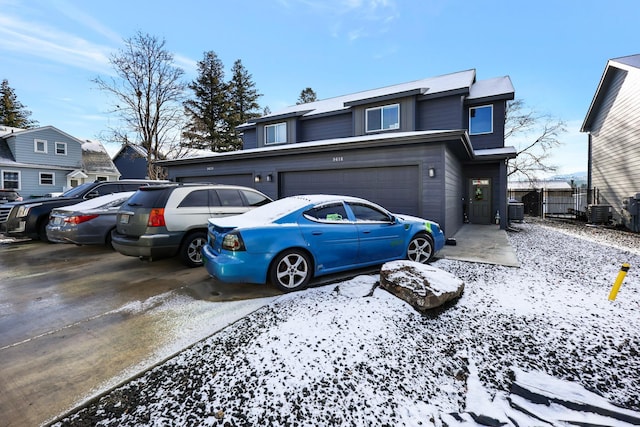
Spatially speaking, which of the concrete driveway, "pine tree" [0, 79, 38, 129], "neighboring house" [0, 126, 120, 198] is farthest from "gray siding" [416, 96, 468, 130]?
"pine tree" [0, 79, 38, 129]

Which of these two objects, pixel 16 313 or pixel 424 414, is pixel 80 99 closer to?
pixel 16 313

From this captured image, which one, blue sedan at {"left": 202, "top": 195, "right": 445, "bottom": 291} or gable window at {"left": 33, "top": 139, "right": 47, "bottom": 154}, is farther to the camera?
gable window at {"left": 33, "top": 139, "right": 47, "bottom": 154}

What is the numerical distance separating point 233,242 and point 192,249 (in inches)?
83.6

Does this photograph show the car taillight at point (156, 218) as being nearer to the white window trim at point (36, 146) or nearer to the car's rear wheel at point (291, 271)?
the car's rear wheel at point (291, 271)

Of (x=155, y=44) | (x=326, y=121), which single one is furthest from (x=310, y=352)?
(x=155, y=44)

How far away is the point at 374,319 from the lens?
3.28m

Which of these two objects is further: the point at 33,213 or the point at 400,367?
the point at 33,213

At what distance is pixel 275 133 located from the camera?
1656 centimetres

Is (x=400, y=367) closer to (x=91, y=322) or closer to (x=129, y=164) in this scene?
(x=91, y=322)

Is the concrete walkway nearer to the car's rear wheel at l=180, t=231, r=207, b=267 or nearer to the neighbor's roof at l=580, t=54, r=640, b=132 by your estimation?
the car's rear wheel at l=180, t=231, r=207, b=267

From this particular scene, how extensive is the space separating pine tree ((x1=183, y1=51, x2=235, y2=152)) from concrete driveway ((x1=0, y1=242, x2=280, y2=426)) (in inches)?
1012

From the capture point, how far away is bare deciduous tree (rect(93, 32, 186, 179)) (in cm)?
1905

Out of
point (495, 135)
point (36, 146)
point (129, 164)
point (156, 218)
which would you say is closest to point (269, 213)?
point (156, 218)

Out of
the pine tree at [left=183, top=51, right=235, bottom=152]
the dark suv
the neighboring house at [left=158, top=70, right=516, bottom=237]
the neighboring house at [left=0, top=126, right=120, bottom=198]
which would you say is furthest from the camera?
the pine tree at [left=183, top=51, right=235, bottom=152]
